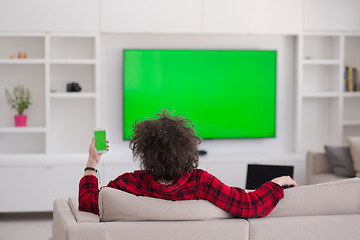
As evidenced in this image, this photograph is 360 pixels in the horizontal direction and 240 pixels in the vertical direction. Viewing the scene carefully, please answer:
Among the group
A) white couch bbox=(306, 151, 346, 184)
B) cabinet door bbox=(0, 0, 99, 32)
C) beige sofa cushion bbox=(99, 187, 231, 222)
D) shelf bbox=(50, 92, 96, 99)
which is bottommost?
white couch bbox=(306, 151, 346, 184)

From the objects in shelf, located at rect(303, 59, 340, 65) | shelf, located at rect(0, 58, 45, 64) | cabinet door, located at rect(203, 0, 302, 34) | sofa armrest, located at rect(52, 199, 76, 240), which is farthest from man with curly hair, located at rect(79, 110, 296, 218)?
shelf, located at rect(303, 59, 340, 65)

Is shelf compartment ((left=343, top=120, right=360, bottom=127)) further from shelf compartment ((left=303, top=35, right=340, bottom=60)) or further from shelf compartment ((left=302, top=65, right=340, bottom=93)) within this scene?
shelf compartment ((left=303, top=35, right=340, bottom=60))

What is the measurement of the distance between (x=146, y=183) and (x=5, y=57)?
3552 millimetres

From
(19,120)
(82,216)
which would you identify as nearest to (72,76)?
(19,120)

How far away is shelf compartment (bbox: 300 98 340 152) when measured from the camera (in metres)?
5.79

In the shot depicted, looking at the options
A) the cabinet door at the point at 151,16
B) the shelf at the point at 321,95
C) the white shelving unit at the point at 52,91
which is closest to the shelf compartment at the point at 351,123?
the shelf at the point at 321,95

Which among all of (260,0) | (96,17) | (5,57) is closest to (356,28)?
(260,0)

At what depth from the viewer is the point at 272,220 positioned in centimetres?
213

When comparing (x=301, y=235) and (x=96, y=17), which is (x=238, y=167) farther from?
(x=301, y=235)

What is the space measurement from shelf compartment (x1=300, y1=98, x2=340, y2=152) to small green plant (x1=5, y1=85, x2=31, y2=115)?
2.84 metres

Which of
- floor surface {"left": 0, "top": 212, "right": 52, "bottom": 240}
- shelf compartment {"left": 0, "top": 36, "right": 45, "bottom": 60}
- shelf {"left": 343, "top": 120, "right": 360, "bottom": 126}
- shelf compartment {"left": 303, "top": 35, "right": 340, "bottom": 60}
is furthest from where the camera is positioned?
shelf compartment {"left": 303, "top": 35, "right": 340, "bottom": 60}

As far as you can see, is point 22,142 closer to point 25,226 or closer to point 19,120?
point 19,120

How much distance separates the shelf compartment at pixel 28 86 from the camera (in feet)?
17.4

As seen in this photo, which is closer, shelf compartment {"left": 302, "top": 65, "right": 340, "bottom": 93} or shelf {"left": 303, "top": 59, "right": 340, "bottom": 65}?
shelf {"left": 303, "top": 59, "right": 340, "bottom": 65}
